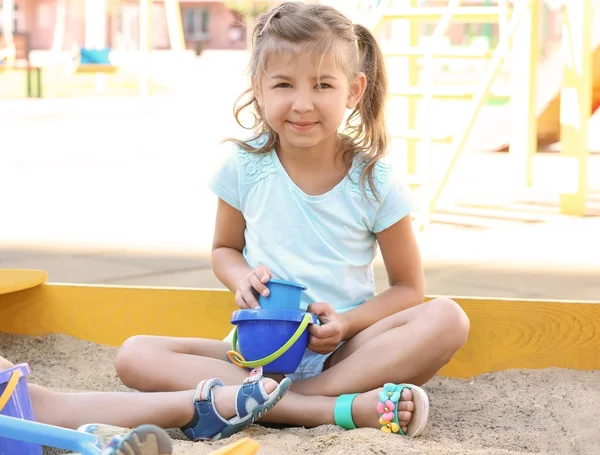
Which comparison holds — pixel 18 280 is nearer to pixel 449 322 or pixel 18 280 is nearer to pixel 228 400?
pixel 228 400

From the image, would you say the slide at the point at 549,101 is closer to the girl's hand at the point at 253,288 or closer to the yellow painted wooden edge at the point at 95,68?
the girl's hand at the point at 253,288

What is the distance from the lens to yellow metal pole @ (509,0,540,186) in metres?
3.87

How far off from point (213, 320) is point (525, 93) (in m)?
2.41

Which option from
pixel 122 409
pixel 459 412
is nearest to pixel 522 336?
pixel 459 412

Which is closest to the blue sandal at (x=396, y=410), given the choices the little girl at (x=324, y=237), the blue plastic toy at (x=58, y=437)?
the little girl at (x=324, y=237)

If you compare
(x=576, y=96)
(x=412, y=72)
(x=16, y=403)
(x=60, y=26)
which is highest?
(x=60, y=26)

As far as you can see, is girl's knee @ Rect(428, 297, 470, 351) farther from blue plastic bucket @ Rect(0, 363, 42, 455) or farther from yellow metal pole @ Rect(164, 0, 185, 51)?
yellow metal pole @ Rect(164, 0, 185, 51)

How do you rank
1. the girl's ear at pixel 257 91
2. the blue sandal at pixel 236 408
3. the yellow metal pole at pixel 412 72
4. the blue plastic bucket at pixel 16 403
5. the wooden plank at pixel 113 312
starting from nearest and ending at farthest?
the blue plastic bucket at pixel 16 403, the blue sandal at pixel 236 408, the girl's ear at pixel 257 91, the wooden plank at pixel 113 312, the yellow metal pole at pixel 412 72

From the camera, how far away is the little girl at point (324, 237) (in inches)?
59.1

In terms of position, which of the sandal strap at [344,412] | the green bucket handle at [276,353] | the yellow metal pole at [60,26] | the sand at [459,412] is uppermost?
the yellow metal pole at [60,26]

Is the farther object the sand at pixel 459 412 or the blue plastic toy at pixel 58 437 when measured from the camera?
the sand at pixel 459 412

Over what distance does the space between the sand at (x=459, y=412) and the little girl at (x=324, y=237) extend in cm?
9

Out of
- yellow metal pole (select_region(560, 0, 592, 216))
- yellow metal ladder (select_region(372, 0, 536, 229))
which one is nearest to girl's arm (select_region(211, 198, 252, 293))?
yellow metal ladder (select_region(372, 0, 536, 229))

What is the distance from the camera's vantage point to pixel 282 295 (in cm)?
145
